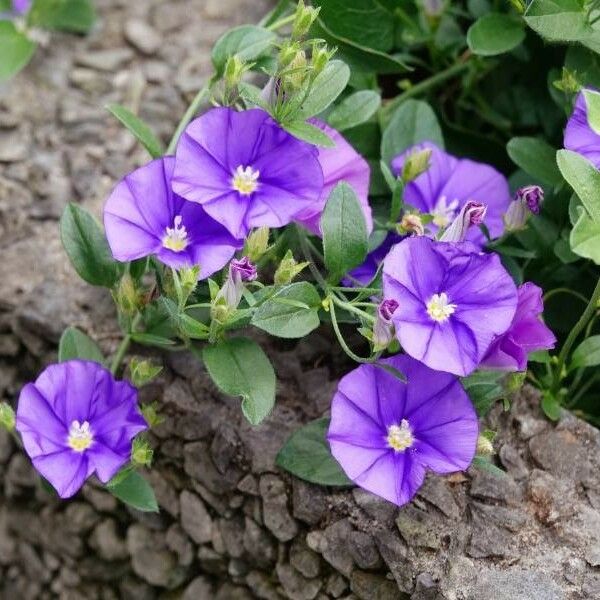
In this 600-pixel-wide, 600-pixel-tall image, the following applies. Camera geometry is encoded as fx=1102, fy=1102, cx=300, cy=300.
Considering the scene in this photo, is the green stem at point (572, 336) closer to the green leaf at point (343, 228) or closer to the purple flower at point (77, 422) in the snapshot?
the green leaf at point (343, 228)

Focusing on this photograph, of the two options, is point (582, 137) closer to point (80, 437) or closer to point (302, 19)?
point (302, 19)

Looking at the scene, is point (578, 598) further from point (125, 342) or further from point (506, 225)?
point (125, 342)

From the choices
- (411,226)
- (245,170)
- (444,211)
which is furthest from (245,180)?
(444,211)

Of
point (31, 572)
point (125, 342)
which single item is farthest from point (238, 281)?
point (31, 572)

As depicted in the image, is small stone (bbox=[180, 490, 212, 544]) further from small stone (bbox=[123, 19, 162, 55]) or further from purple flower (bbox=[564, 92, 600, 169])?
small stone (bbox=[123, 19, 162, 55])

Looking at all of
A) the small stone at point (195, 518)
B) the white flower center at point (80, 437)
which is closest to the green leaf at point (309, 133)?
the white flower center at point (80, 437)

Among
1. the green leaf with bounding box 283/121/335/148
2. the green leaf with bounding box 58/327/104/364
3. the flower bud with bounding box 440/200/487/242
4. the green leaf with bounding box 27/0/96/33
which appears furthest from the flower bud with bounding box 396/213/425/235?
the green leaf with bounding box 27/0/96/33
